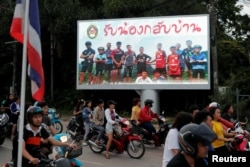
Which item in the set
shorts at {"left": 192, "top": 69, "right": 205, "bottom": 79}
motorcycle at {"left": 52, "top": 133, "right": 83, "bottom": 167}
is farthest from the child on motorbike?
shorts at {"left": 192, "top": 69, "right": 205, "bottom": 79}

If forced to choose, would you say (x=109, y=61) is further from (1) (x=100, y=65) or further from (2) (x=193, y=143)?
(2) (x=193, y=143)

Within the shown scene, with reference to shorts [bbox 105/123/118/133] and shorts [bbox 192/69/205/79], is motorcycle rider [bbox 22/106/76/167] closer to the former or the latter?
shorts [bbox 105/123/118/133]

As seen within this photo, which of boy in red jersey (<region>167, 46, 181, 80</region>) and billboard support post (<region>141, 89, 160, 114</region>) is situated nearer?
boy in red jersey (<region>167, 46, 181, 80</region>)

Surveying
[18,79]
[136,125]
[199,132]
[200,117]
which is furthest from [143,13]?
[199,132]

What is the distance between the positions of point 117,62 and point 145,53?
174 cm

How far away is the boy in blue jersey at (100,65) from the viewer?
23.8m

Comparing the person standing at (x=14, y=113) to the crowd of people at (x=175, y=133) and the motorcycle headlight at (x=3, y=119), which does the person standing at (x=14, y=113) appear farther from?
the crowd of people at (x=175, y=133)

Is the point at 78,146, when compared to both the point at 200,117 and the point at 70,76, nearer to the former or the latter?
the point at 200,117

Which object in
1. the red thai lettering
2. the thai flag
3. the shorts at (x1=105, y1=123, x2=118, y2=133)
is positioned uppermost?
the red thai lettering

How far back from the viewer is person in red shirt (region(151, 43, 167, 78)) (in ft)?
72.8

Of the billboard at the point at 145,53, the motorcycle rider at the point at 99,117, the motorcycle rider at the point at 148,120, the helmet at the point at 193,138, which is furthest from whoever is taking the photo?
the billboard at the point at 145,53

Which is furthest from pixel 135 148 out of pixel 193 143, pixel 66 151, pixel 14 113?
pixel 193 143

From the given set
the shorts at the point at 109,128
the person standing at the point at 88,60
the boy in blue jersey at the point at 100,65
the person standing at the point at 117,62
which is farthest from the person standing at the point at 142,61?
the shorts at the point at 109,128

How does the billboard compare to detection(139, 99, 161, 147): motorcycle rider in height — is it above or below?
above
